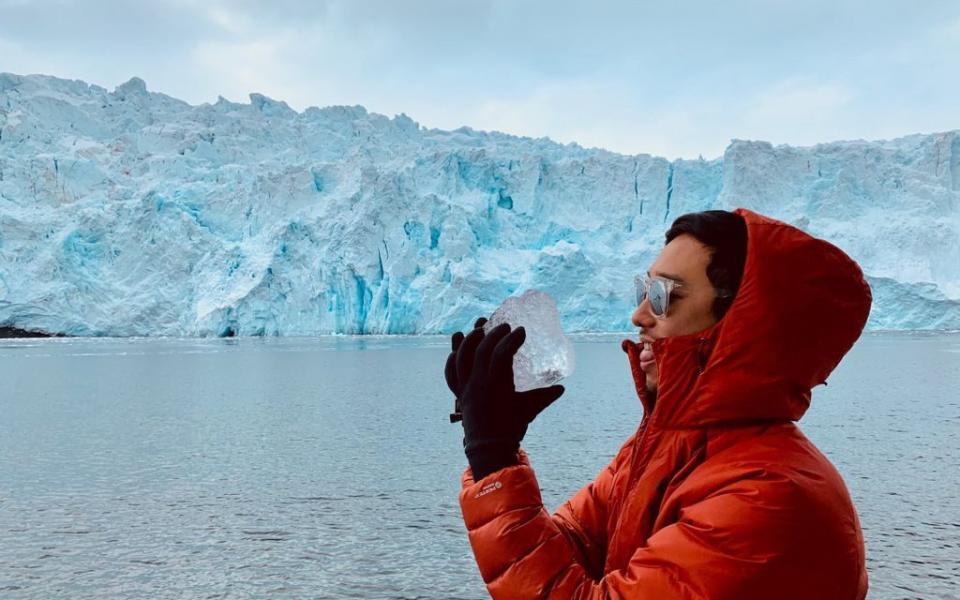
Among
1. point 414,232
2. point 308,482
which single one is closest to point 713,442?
point 308,482

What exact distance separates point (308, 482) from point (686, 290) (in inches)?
389

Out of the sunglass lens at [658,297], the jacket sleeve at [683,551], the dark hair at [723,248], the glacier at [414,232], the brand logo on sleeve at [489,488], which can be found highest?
the glacier at [414,232]

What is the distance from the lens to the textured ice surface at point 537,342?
1468mm

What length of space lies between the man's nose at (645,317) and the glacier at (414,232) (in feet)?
138

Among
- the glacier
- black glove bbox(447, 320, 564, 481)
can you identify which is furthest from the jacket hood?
the glacier

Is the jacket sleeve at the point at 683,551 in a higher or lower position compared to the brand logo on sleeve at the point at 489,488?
lower

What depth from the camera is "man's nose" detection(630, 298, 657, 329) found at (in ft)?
4.22

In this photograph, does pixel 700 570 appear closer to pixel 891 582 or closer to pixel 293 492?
pixel 891 582

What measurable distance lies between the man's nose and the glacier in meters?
42.2

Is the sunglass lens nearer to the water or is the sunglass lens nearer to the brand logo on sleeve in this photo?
the brand logo on sleeve

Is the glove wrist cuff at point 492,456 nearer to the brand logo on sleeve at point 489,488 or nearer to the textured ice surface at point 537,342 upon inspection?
the brand logo on sleeve at point 489,488

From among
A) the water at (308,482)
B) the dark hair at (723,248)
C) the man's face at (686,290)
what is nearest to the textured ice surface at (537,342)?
the man's face at (686,290)

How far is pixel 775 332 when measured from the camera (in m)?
1.10

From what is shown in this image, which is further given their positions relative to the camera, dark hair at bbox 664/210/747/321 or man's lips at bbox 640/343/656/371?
man's lips at bbox 640/343/656/371
